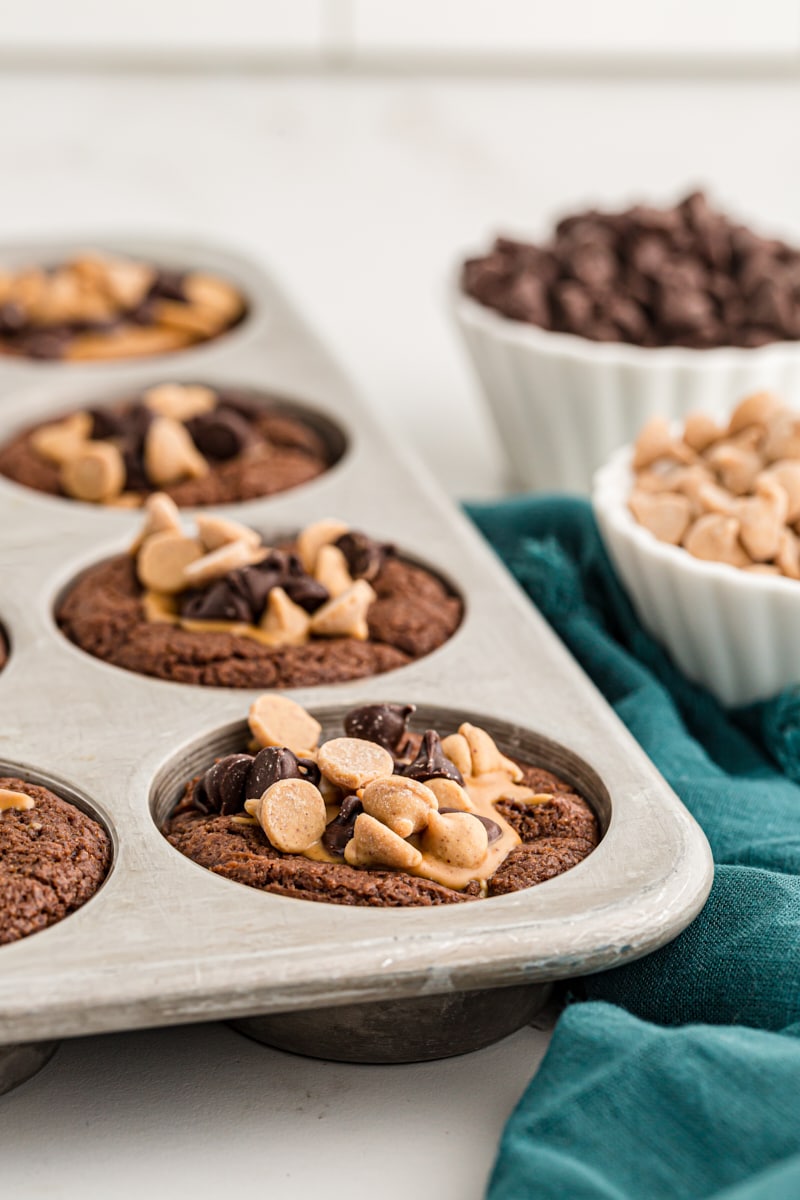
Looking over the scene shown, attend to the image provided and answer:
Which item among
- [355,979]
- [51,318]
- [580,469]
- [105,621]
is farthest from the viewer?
[51,318]

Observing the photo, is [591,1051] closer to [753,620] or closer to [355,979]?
[355,979]

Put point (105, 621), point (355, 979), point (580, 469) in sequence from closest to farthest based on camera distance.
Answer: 1. point (355, 979)
2. point (105, 621)
3. point (580, 469)

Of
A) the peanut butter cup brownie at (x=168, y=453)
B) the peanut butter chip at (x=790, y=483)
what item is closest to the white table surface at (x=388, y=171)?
the peanut butter cup brownie at (x=168, y=453)

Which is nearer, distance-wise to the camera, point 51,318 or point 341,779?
point 341,779

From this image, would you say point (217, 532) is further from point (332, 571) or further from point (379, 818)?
point (379, 818)

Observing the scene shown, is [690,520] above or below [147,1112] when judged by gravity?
above

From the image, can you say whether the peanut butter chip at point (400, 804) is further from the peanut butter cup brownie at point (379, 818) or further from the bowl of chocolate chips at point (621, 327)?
the bowl of chocolate chips at point (621, 327)

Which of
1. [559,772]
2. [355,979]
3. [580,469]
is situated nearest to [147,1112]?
[355,979]
